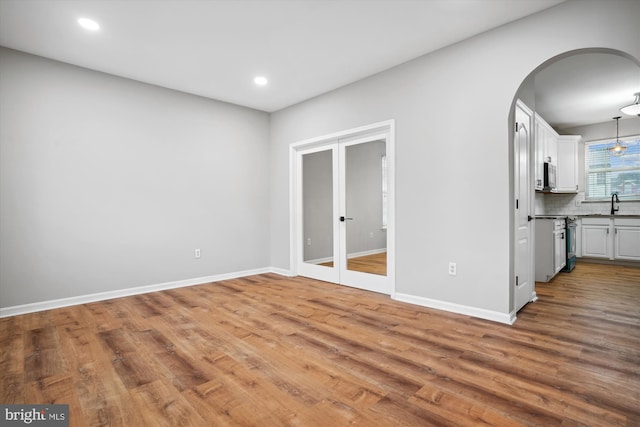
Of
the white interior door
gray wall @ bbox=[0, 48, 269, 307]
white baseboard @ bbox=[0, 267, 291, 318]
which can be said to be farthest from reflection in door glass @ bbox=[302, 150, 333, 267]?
the white interior door

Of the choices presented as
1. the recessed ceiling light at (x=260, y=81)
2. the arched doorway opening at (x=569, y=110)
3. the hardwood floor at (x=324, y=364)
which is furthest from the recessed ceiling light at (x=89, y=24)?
the arched doorway opening at (x=569, y=110)

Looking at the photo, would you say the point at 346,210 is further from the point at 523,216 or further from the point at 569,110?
the point at 569,110

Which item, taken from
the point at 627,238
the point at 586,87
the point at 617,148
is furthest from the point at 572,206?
the point at 586,87

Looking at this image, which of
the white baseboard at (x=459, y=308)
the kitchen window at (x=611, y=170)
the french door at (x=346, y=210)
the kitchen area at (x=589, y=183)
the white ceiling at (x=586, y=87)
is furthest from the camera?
the kitchen window at (x=611, y=170)

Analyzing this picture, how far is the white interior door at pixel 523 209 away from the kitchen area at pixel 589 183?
1.62 m

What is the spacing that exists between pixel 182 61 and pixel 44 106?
156cm

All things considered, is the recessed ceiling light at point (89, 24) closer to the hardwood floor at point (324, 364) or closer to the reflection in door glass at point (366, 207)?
the hardwood floor at point (324, 364)

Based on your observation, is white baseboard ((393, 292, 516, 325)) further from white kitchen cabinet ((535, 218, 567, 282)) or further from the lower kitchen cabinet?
the lower kitchen cabinet

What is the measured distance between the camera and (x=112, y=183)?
3900 mm

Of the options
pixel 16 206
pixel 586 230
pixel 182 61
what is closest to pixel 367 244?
pixel 182 61

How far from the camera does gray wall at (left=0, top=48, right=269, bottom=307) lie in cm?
333

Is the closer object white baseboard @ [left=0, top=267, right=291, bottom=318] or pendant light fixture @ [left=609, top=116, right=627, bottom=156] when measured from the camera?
white baseboard @ [left=0, top=267, right=291, bottom=318]

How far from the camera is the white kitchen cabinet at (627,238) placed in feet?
18.9

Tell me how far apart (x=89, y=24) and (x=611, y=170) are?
8.87 m
